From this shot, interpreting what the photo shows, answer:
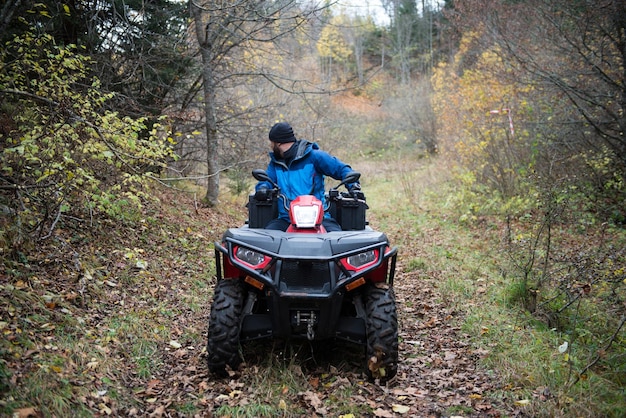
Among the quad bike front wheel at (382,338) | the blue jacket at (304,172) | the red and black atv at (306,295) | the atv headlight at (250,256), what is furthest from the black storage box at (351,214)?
the atv headlight at (250,256)

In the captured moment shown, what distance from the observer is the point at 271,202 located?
489 centimetres

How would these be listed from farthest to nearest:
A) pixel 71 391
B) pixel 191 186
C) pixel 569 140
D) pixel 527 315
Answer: pixel 191 186 < pixel 569 140 < pixel 527 315 < pixel 71 391

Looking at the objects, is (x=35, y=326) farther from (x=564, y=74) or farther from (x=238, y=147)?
(x=564, y=74)

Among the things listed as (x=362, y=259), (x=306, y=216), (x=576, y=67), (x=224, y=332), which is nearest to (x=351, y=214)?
(x=306, y=216)

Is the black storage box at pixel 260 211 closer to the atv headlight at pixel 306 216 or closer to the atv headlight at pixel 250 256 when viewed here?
the atv headlight at pixel 306 216

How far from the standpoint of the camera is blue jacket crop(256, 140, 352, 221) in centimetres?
498

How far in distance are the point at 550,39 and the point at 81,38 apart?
7.92 m

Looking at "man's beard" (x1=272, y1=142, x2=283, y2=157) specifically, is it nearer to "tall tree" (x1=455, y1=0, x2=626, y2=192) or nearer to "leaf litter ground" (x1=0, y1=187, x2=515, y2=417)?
"leaf litter ground" (x1=0, y1=187, x2=515, y2=417)

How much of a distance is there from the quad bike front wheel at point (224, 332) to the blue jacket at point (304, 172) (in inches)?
45.1

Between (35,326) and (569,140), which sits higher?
(569,140)

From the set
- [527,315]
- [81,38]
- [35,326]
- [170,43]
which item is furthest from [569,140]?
[35,326]

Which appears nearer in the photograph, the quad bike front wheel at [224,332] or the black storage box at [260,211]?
the quad bike front wheel at [224,332]

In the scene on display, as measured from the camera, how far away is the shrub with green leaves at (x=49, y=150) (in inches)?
197

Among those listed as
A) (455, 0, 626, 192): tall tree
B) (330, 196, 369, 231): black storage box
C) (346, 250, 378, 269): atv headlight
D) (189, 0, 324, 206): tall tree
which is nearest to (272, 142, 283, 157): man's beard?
(330, 196, 369, 231): black storage box
